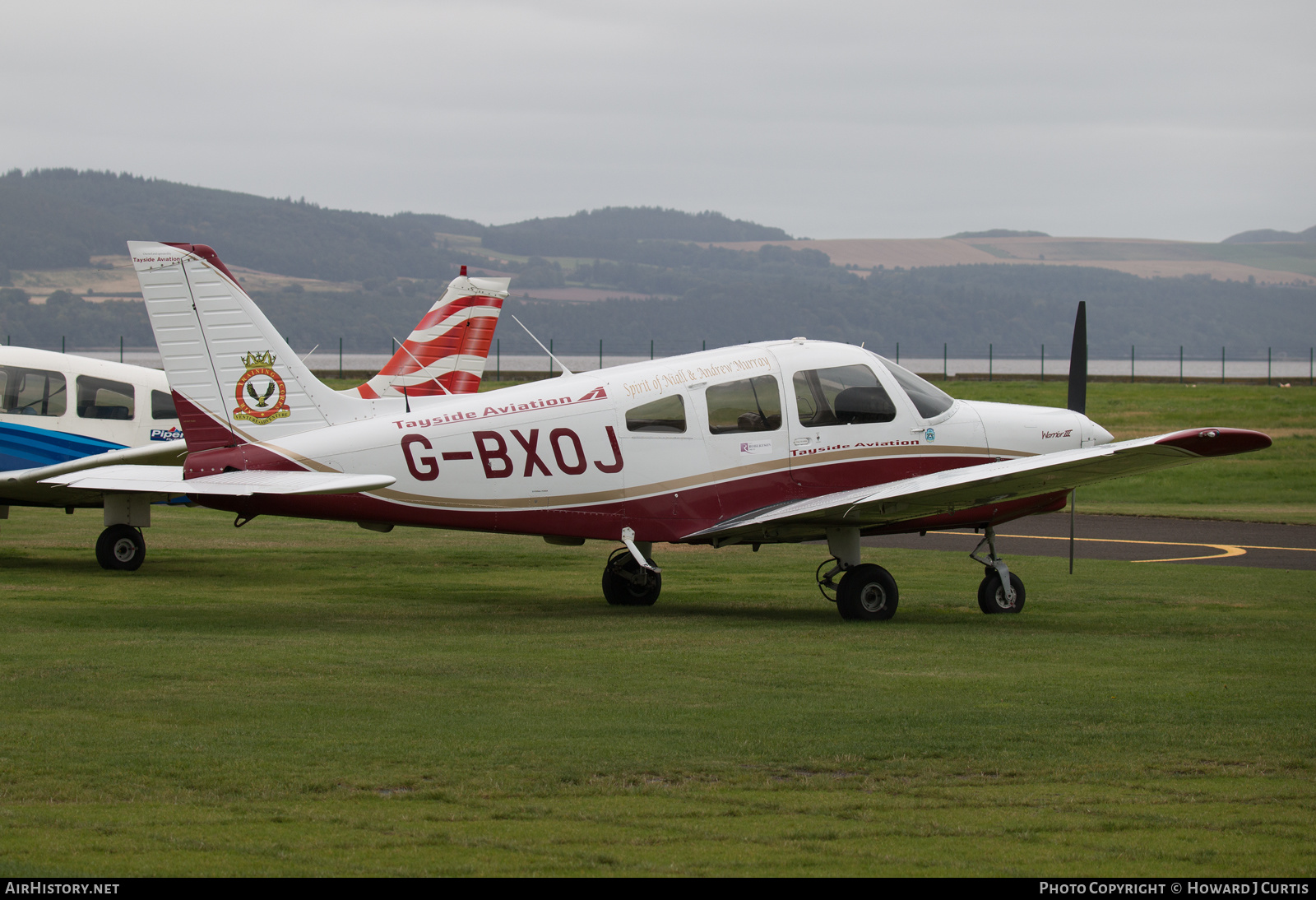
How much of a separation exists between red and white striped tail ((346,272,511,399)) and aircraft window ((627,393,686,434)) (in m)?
7.81

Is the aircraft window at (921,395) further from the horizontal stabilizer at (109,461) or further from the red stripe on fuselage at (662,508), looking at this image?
the horizontal stabilizer at (109,461)

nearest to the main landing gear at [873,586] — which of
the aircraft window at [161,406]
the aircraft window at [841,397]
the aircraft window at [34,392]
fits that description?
the aircraft window at [841,397]

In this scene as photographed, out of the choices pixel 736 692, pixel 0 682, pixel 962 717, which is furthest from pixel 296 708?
pixel 962 717

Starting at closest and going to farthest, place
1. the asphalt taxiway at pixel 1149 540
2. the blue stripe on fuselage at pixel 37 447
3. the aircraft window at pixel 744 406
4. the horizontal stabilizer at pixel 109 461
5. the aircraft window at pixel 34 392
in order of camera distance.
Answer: the aircraft window at pixel 744 406, the horizontal stabilizer at pixel 109 461, the blue stripe on fuselage at pixel 37 447, the aircraft window at pixel 34 392, the asphalt taxiway at pixel 1149 540

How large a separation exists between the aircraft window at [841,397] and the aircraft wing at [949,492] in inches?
29.0

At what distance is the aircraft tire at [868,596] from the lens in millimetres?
13852

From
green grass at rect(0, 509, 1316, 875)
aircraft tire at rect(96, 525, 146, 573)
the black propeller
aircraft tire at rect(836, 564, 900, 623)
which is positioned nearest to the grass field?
green grass at rect(0, 509, 1316, 875)

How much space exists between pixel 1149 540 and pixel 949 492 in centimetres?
1051

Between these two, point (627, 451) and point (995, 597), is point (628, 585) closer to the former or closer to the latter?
point (627, 451)

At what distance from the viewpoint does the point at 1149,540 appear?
894 inches

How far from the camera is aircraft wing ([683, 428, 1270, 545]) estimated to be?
43.2 ft

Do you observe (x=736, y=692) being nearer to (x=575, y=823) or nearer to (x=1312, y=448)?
(x=575, y=823)

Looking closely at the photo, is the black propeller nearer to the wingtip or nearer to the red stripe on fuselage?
the red stripe on fuselage

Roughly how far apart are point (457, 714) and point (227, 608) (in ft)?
19.3
